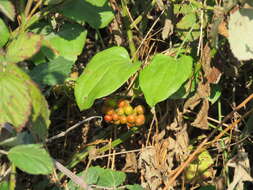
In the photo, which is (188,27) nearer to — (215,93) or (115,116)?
(215,93)

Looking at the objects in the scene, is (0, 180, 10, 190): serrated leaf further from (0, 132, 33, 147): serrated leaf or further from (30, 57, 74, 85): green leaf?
(30, 57, 74, 85): green leaf

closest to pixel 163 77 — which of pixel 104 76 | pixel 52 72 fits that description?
pixel 104 76

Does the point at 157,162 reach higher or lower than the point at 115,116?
lower

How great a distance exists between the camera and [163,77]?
49.9 inches

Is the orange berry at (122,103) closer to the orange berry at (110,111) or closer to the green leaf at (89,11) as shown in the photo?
the orange berry at (110,111)

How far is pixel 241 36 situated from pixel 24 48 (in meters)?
0.52

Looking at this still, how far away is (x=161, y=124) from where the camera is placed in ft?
5.09

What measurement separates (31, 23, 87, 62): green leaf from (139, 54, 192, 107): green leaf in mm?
216

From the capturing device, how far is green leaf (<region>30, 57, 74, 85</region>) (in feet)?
3.83

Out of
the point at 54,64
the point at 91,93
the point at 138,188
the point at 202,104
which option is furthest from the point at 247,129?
the point at 54,64

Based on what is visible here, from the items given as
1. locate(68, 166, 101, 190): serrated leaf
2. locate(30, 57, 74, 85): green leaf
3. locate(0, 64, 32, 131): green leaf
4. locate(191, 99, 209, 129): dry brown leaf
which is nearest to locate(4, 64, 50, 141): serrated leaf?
locate(0, 64, 32, 131): green leaf

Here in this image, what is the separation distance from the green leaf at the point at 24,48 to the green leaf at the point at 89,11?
340mm

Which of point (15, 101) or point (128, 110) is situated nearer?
point (15, 101)

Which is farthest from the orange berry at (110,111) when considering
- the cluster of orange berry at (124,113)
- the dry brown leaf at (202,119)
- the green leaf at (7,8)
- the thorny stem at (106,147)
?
the green leaf at (7,8)
